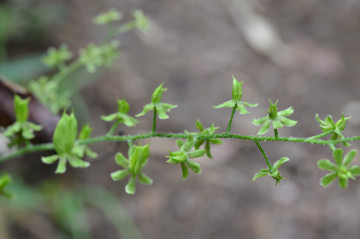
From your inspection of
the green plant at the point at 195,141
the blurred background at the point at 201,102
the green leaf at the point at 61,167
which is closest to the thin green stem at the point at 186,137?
the green plant at the point at 195,141

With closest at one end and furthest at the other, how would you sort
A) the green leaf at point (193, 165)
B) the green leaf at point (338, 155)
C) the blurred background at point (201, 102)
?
the green leaf at point (338, 155) < the green leaf at point (193, 165) < the blurred background at point (201, 102)

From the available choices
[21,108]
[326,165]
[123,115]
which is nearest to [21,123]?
[21,108]

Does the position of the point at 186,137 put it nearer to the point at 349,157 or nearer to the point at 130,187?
the point at 130,187

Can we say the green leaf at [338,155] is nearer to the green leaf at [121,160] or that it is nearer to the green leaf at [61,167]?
the green leaf at [121,160]

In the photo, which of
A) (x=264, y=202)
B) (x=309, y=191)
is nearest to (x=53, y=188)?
(x=264, y=202)

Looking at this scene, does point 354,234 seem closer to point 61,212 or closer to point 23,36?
point 61,212

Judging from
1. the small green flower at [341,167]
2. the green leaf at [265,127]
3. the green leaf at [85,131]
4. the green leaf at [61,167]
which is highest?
the green leaf at [265,127]

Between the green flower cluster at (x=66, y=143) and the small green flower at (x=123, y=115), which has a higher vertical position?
the small green flower at (x=123, y=115)

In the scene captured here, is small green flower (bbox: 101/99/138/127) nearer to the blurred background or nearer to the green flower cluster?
the green flower cluster
